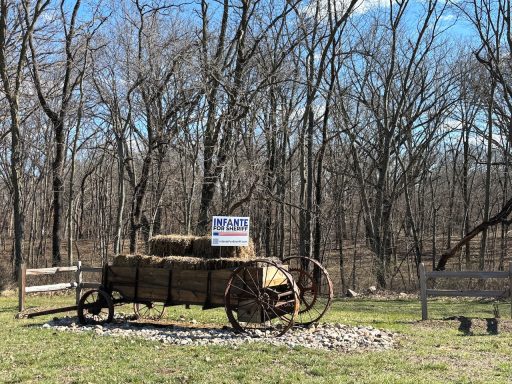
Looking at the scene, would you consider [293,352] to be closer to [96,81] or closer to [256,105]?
[256,105]

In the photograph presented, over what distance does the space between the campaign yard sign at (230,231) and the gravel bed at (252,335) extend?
1633 mm

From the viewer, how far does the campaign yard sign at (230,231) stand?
989 centimetres

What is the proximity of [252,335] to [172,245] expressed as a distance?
106 inches

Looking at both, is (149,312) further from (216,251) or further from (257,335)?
(257,335)

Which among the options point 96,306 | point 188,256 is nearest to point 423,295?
point 188,256

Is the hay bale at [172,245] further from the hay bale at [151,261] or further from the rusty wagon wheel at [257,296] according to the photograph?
the rusty wagon wheel at [257,296]

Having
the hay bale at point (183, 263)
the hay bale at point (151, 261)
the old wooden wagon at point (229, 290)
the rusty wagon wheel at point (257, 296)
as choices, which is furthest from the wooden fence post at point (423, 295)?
the hay bale at point (151, 261)

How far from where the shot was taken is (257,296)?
9211 mm

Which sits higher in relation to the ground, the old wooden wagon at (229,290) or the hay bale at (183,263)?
the hay bale at (183,263)

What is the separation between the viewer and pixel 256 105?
855 inches

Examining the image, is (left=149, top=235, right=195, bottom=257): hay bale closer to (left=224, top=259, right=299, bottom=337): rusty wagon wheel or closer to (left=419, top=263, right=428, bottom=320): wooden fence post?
(left=224, top=259, right=299, bottom=337): rusty wagon wheel

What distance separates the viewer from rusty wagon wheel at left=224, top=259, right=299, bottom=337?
30.3 ft

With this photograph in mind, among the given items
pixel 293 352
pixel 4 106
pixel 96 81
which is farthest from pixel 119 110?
pixel 293 352

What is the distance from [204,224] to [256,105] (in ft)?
17.5
